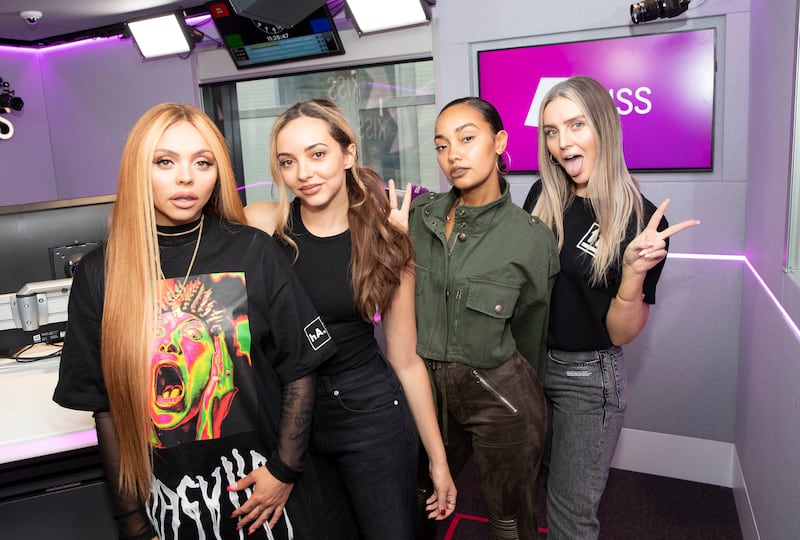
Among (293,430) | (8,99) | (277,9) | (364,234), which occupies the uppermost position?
(277,9)

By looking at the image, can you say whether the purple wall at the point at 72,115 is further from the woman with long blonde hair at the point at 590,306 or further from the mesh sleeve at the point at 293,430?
the mesh sleeve at the point at 293,430

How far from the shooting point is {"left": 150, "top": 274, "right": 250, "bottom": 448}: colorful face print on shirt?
139 centimetres

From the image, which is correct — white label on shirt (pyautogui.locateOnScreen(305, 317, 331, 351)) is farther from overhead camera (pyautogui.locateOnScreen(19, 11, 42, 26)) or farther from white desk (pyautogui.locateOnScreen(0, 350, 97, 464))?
overhead camera (pyautogui.locateOnScreen(19, 11, 42, 26))

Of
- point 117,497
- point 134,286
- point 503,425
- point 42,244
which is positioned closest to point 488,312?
point 503,425

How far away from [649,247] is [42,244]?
206 centimetres

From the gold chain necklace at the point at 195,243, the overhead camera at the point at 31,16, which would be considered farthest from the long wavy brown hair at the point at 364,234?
the overhead camera at the point at 31,16

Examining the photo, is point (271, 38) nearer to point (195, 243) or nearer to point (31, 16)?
point (31, 16)

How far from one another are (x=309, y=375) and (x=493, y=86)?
2.39m

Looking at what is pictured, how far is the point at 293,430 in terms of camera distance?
1471 mm

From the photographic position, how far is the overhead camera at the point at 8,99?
5.21 meters

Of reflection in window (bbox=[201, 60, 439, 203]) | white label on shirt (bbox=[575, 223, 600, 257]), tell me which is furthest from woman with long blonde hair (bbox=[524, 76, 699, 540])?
reflection in window (bbox=[201, 60, 439, 203])

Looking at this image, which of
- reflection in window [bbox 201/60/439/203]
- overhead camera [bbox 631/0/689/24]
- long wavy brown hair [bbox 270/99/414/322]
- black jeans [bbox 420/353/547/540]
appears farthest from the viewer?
reflection in window [bbox 201/60/439/203]

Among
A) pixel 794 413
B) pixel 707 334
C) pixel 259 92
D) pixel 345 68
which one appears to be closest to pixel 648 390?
pixel 707 334

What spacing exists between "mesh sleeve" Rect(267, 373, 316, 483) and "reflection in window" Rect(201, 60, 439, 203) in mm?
2938
